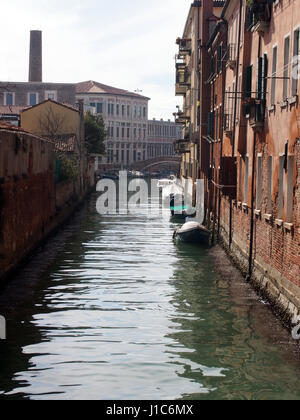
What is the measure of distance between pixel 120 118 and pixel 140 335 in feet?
301

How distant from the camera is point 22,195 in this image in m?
20.2

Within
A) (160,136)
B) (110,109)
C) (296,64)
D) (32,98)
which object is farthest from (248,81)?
(160,136)

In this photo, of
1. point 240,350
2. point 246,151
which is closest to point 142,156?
point 246,151

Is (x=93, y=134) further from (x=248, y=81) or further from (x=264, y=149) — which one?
(x=264, y=149)

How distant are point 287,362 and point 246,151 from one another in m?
10.0

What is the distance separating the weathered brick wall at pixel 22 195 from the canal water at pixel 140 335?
0.83m

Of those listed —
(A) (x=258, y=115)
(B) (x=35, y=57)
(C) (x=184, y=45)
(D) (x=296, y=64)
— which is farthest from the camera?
(B) (x=35, y=57)

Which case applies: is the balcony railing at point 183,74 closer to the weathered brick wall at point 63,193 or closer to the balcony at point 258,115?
the weathered brick wall at point 63,193

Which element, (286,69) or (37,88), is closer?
(286,69)

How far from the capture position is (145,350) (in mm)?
11352

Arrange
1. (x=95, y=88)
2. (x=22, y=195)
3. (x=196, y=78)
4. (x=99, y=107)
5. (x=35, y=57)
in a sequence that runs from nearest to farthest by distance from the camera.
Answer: (x=22, y=195), (x=196, y=78), (x=35, y=57), (x=95, y=88), (x=99, y=107)

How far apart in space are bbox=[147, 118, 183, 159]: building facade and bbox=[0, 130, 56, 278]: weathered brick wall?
87131mm

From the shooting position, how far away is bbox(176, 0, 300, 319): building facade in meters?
13.3

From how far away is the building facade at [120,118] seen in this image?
96.4 metres
